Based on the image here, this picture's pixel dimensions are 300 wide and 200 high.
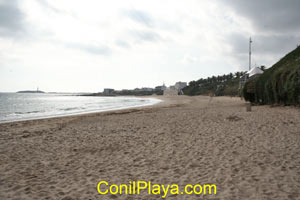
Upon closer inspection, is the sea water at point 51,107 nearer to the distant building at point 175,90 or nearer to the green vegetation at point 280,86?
the green vegetation at point 280,86

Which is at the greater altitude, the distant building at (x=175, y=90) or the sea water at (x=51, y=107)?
the distant building at (x=175, y=90)

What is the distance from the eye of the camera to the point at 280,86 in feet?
49.8

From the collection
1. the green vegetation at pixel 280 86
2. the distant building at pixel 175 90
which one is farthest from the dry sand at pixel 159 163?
the distant building at pixel 175 90

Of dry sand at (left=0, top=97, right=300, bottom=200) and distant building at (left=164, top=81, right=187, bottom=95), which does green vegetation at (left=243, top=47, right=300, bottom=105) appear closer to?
dry sand at (left=0, top=97, right=300, bottom=200)

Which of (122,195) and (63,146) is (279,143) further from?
(63,146)

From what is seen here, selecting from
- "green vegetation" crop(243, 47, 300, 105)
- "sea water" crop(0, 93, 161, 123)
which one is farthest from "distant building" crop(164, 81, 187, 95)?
"green vegetation" crop(243, 47, 300, 105)

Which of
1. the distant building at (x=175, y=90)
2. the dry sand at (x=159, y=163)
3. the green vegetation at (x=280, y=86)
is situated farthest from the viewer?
the distant building at (x=175, y=90)

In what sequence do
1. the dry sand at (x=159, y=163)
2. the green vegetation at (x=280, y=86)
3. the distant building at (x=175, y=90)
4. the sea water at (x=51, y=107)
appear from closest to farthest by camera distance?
the dry sand at (x=159, y=163) → the green vegetation at (x=280, y=86) → the sea water at (x=51, y=107) → the distant building at (x=175, y=90)

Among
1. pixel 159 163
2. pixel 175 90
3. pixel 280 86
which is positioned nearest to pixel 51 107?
pixel 280 86

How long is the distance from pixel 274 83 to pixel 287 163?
44.9 feet

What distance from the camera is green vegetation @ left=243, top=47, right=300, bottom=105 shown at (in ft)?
44.4

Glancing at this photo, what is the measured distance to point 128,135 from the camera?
811 centimetres

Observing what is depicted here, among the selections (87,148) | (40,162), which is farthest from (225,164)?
(40,162)

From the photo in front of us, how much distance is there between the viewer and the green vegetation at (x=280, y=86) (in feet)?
44.4
